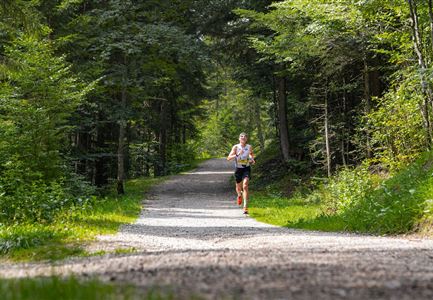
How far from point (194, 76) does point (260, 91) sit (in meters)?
3.86

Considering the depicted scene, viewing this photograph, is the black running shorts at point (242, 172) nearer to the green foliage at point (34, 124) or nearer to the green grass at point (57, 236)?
the green grass at point (57, 236)

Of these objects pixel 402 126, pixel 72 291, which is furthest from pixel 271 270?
pixel 402 126

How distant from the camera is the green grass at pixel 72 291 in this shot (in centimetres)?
309

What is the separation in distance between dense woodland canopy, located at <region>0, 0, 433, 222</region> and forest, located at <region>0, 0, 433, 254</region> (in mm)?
59

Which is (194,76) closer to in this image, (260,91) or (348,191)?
(260,91)

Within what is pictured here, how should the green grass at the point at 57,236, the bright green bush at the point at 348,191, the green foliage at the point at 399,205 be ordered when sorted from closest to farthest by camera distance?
the green grass at the point at 57,236 → the green foliage at the point at 399,205 → the bright green bush at the point at 348,191

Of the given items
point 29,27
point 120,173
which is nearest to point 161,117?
point 120,173

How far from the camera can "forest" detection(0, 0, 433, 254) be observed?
428 inches

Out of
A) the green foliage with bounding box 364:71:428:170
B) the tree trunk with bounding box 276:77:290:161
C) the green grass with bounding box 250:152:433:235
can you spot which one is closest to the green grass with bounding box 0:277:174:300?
the green grass with bounding box 250:152:433:235

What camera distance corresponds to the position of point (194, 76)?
2636cm

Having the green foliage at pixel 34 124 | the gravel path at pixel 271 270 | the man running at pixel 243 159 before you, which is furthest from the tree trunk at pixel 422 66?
the green foliage at pixel 34 124

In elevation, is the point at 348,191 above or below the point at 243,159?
below

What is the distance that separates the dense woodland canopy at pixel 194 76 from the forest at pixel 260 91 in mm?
59

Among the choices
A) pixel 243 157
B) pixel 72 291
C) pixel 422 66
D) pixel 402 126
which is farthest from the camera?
pixel 243 157
